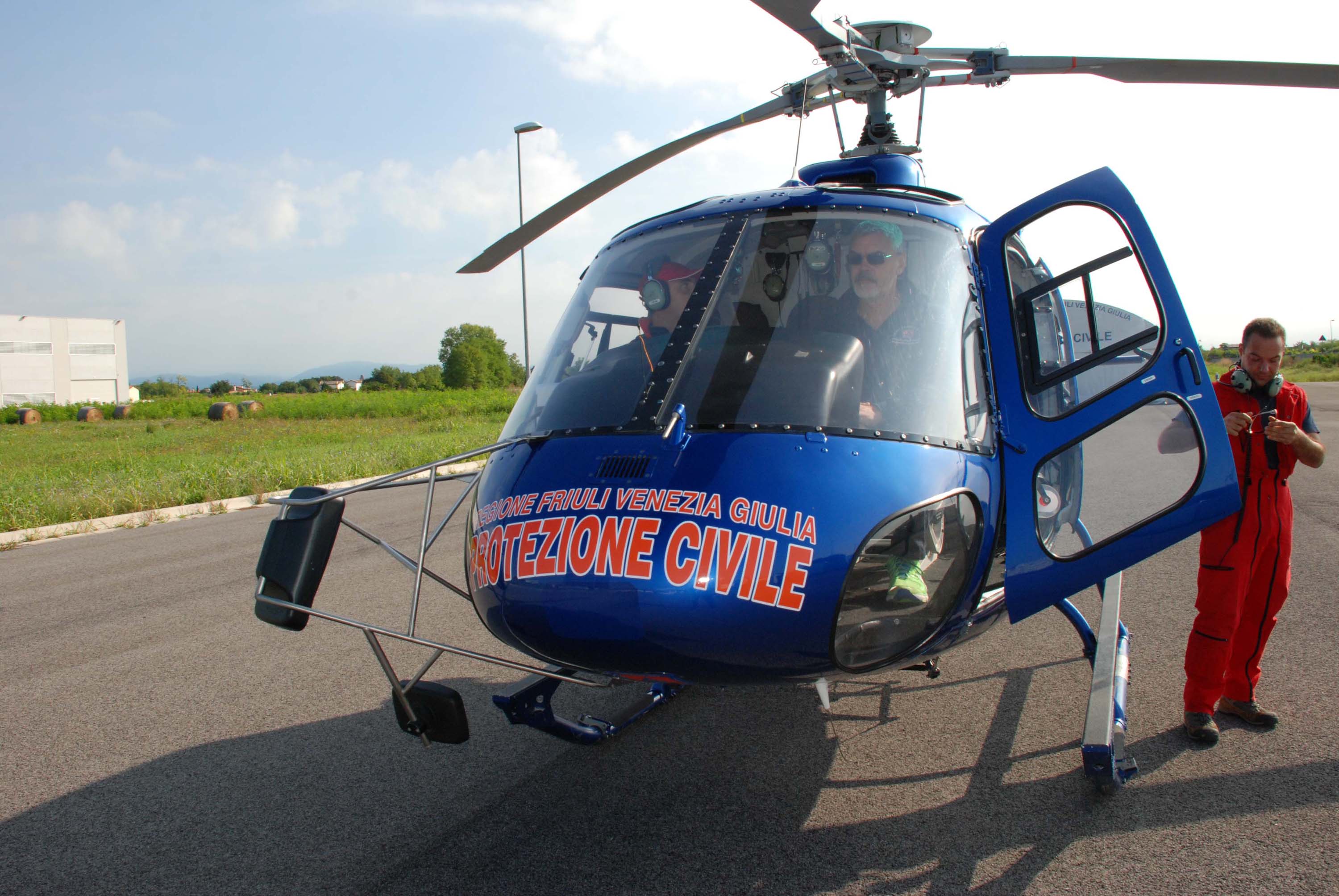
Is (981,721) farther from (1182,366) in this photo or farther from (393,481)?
(393,481)

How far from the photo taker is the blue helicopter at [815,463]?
8.02 feet

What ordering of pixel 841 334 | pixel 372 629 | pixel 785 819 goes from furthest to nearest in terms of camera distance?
1. pixel 841 334
2. pixel 785 819
3. pixel 372 629

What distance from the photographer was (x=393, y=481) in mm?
2910

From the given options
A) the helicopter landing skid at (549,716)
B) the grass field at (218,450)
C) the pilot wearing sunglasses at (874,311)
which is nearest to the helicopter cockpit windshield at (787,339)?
the pilot wearing sunglasses at (874,311)

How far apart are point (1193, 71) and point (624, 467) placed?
3.57 m

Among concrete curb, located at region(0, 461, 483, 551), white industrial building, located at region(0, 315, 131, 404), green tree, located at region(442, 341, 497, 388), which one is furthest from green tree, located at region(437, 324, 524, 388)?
concrete curb, located at region(0, 461, 483, 551)

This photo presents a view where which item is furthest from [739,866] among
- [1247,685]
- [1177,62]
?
[1177,62]

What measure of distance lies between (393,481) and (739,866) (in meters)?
1.70

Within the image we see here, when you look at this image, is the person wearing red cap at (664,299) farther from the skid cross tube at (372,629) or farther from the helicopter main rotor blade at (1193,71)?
the helicopter main rotor blade at (1193,71)

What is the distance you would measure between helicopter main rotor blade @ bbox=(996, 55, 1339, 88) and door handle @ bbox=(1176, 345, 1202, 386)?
171cm

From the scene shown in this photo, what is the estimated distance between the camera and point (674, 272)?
362cm

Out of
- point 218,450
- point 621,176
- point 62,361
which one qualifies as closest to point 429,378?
point 62,361

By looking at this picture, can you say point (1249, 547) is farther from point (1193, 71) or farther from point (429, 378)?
point (429, 378)

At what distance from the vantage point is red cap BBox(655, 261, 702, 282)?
356 cm
